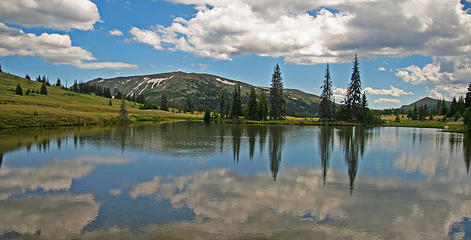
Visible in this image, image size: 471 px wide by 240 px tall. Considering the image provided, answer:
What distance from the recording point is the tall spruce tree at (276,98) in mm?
105000

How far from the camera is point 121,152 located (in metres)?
29.5

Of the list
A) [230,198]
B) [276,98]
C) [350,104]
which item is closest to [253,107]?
[276,98]

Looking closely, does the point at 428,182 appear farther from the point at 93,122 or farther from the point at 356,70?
the point at 356,70

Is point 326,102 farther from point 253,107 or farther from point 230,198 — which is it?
point 230,198

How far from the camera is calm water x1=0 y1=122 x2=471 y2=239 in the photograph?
10695mm

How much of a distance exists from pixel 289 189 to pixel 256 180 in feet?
8.60

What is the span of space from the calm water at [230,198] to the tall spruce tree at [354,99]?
241 ft

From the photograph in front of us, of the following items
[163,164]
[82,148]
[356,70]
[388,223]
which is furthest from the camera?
[356,70]

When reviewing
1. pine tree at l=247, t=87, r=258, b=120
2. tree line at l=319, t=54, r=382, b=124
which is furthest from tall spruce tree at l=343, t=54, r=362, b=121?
Answer: pine tree at l=247, t=87, r=258, b=120

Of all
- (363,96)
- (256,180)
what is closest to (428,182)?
(256,180)

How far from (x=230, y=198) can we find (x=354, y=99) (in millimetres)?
91666

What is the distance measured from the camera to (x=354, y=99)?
96.6 m

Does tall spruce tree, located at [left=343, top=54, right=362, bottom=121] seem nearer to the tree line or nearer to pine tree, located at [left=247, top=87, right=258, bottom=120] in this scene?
the tree line

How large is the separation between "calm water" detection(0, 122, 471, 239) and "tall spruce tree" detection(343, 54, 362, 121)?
7353 cm
